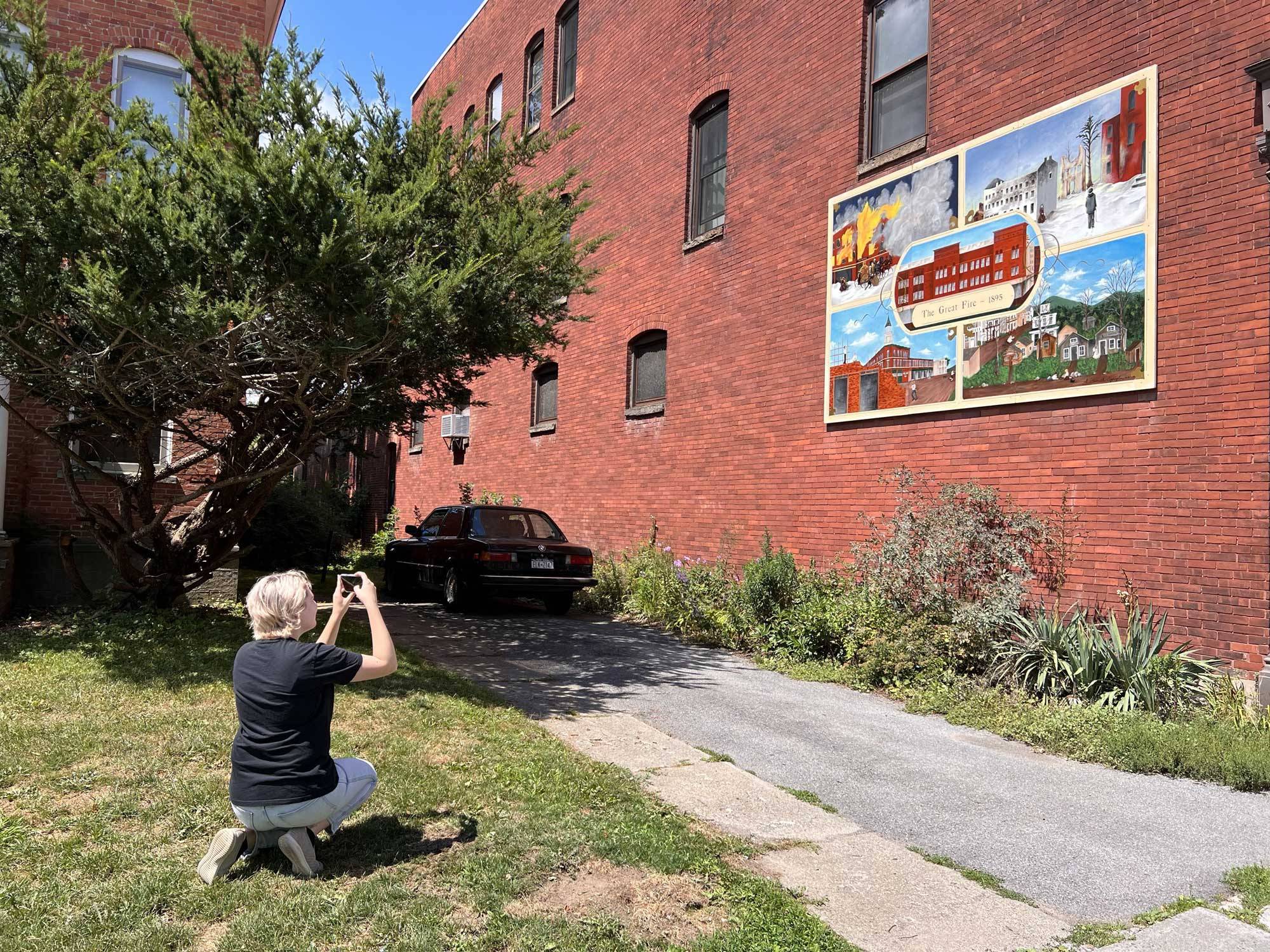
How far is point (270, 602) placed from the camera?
3.87 m

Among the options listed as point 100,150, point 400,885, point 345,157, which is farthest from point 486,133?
point 400,885

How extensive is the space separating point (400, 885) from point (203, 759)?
7.39 feet

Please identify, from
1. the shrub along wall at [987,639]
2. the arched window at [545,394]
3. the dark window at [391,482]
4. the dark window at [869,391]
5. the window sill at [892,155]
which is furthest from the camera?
the dark window at [391,482]

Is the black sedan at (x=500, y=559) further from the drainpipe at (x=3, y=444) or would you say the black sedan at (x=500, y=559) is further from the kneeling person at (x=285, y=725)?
the kneeling person at (x=285, y=725)

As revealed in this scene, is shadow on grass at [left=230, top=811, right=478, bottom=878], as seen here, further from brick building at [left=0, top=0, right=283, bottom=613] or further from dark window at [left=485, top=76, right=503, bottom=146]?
dark window at [left=485, top=76, right=503, bottom=146]

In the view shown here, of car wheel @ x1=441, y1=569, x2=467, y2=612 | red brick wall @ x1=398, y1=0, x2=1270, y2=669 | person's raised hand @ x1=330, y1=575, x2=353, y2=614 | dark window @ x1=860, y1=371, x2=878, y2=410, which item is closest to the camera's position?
person's raised hand @ x1=330, y1=575, x2=353, y2=614

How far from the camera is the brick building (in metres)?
10.5

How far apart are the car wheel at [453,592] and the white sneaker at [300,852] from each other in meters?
8.97

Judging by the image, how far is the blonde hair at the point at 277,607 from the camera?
12.7 feet

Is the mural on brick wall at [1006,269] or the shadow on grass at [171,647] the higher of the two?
the mural on brick wall at [1006,269]

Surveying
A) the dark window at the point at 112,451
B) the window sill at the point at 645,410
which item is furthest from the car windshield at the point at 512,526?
the dark window at the point at 112,451

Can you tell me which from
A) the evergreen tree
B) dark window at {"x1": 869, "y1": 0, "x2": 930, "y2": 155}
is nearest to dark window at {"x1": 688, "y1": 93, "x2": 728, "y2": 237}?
dark window at {"x1": 869, "y1": 0, "x2": 930, "y2": 155}

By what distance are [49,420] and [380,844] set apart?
9569 mm

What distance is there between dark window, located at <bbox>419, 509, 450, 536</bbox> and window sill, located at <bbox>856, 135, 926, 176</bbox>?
799 cm
